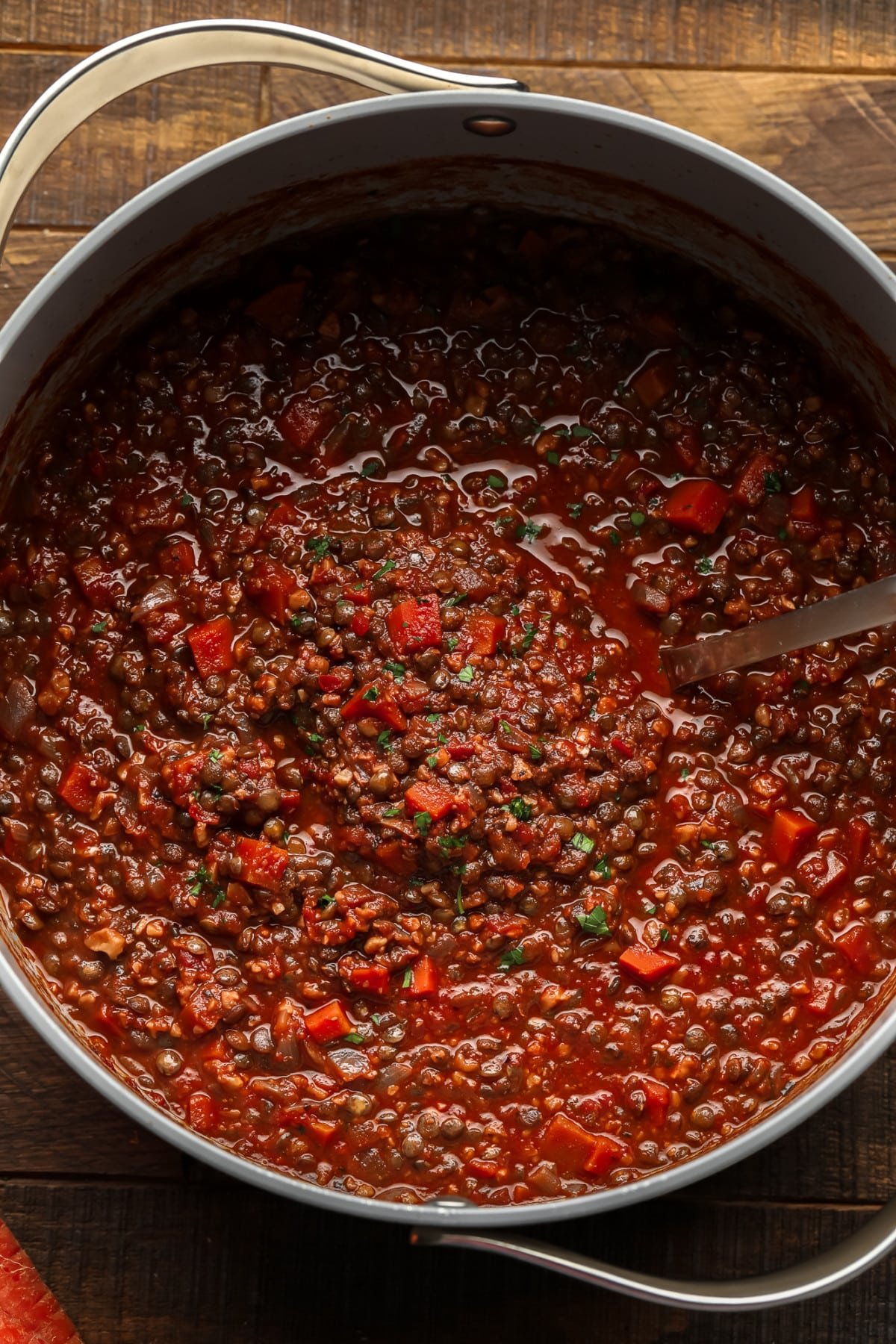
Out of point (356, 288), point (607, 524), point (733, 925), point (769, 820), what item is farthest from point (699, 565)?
point (356, 288)

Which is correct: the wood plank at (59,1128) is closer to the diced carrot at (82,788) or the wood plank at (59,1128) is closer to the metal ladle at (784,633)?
the diced carrot at (82,788)

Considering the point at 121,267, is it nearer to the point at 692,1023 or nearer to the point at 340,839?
the point at 340,839

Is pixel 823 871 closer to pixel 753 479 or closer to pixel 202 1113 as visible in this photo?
pixel 753 479

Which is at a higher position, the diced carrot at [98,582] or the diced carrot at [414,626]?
the diced carrot at [98,582]

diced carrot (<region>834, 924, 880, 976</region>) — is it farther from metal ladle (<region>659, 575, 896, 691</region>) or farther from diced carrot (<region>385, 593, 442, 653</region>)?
diced carrot (<region>385, 593, 442, 653</region>)

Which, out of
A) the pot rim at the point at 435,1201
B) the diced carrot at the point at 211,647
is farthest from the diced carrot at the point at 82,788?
the pot rim at the point at 435,1201

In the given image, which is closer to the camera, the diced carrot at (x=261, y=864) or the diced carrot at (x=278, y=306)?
the diced carrot at (x=261, y=864)

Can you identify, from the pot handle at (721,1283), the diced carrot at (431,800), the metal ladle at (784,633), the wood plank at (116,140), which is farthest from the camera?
the wood plank at (116,140)

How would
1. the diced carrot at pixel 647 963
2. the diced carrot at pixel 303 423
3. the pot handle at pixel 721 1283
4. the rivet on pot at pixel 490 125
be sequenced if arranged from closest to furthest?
the pot handle at pixel 721 1283
the rivet on pot at pixel 490 125
the diced carrot at pixel 647 963
the diced carrot at pixel 303 423
